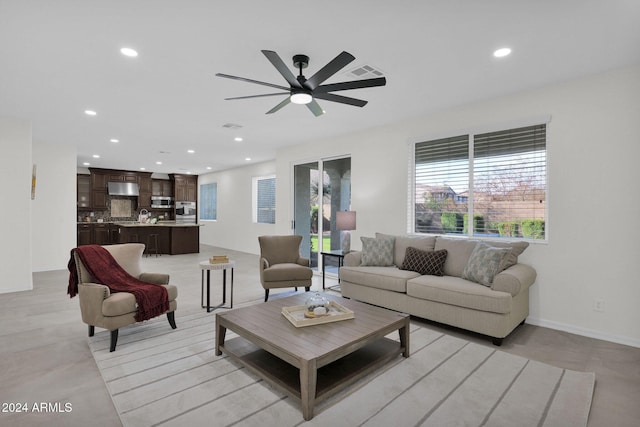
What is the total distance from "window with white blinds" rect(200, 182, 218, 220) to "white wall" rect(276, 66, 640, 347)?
30.3 ft

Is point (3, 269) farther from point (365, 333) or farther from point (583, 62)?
point (583, 62)

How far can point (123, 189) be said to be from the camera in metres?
10.6

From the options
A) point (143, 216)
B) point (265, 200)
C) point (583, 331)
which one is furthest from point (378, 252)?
point (143, 216)

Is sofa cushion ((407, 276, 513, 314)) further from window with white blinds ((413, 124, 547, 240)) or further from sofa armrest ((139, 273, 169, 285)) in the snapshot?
sofa armrest ((139, 273, 169, 285))

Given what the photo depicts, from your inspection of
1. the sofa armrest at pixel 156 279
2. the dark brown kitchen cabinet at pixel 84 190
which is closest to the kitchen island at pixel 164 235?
the dark brown kitchen cabinet at pixel 84 190

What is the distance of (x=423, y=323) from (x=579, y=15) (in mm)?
3087

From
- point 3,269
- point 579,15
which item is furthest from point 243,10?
point 3,269

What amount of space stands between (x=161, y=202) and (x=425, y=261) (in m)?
10.3

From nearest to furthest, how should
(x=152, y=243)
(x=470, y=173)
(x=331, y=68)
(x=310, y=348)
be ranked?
(x=310, y=348) → (x=331, y=68) → (x=470, y=173) → (x=152, y=243)

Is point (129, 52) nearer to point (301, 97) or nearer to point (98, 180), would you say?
point (301, 97)

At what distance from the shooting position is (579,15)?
2.34 meters

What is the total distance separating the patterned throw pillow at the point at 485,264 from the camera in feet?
10.8

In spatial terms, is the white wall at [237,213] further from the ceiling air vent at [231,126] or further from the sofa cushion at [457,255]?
the sofa cushion at [457,255]

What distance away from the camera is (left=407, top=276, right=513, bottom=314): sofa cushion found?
3.04m
